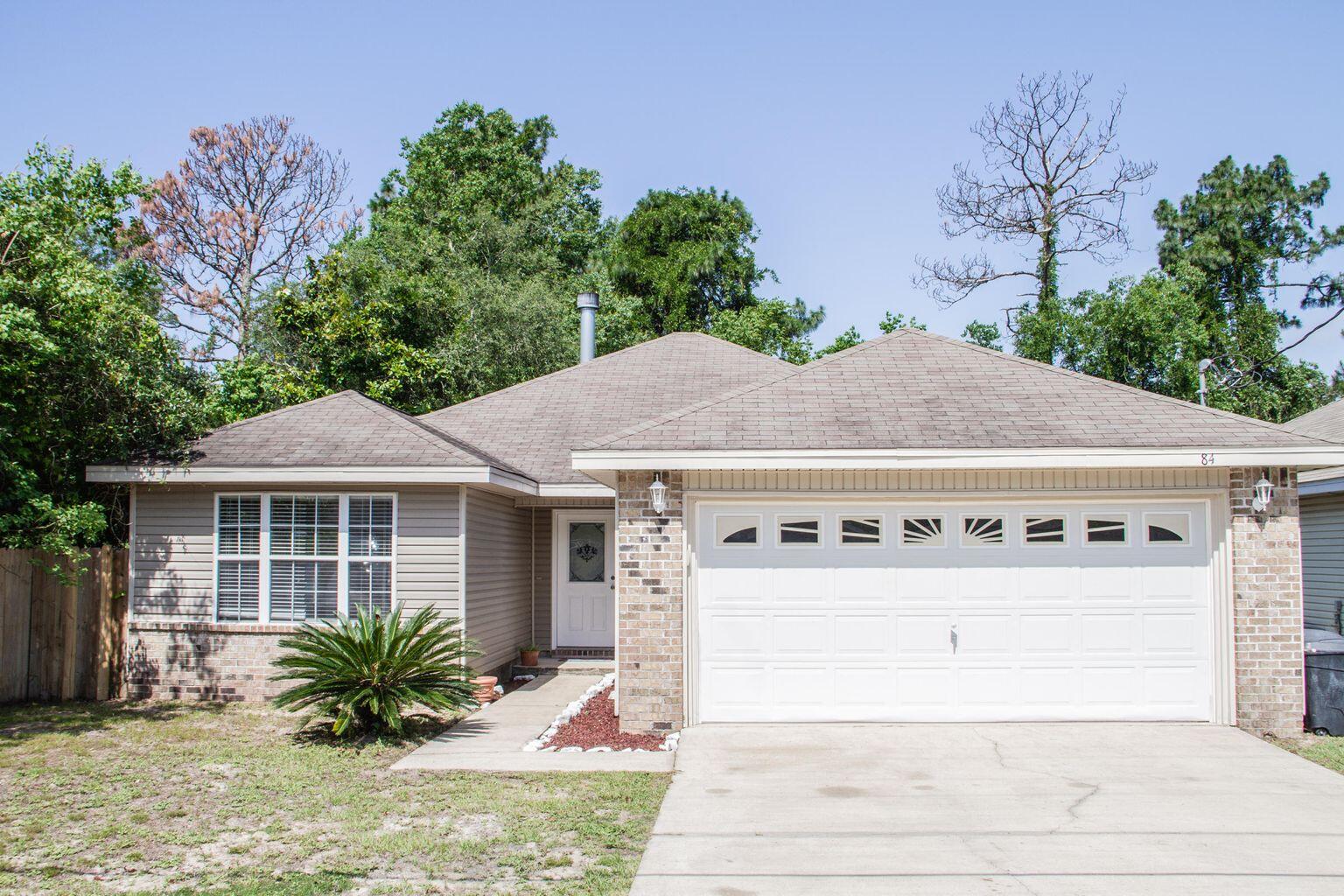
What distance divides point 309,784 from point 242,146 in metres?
25.7

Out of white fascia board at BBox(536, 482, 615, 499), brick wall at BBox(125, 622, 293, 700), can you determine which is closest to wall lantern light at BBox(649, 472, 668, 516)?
white fascia board at BBox(536, 482, 615, 499)

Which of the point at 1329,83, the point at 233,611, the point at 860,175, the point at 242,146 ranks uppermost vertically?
the point at 242,146

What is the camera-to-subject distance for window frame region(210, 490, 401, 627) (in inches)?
464

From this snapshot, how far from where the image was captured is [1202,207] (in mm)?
35188

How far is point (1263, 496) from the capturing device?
937 cm

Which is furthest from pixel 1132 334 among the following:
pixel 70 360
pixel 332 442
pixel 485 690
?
pixel 70 360

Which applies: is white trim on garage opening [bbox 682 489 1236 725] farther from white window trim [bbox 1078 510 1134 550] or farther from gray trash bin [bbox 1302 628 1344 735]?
gray trash bin [bbox 1302 628 1344 735]

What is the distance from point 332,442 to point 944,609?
710 centimetres

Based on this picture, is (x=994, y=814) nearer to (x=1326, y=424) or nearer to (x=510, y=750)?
(x=510, y=750)

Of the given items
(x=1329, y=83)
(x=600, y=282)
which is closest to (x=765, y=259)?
(x=600, y=282)

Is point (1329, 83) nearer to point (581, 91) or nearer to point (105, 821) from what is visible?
point (581, 91)

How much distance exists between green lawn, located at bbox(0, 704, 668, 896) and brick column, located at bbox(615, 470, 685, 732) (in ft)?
5.04

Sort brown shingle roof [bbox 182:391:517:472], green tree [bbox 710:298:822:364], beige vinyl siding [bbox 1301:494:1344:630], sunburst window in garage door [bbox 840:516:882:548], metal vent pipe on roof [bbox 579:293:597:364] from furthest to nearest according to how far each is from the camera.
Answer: green tree [bbox 710:298:822:364] < metal vent pipe on roof [bbox 579:293:597:364] < beige vinyl siding [bbox 1301:494:1344:630] < brown shingle roof [bbox 182:391:517:472] < sunburst window in garage door [bbox 840:516:882:548]

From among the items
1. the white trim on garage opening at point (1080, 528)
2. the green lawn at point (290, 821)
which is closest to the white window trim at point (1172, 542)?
the white trim on garage opening at point (1080, 528)
